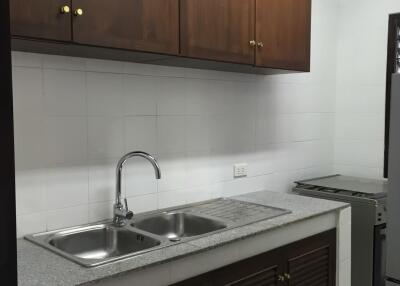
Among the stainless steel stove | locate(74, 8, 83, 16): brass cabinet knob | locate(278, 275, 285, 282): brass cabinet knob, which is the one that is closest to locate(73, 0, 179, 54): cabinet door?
locate(74, 8, 83, 16): brass cabinet knob

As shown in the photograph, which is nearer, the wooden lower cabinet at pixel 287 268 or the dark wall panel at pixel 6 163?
the dark wall panel at pixel 6 163

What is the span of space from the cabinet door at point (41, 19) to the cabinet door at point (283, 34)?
108cm

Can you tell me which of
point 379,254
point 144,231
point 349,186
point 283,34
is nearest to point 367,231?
point 379,254

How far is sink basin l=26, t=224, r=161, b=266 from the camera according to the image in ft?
6.13

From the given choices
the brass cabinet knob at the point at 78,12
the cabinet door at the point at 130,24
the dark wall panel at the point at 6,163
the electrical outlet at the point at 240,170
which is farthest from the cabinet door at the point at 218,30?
the dark wall panel at the point at 6,163

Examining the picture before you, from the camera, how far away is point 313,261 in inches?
90.0

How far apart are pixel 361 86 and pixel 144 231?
225 centimetres

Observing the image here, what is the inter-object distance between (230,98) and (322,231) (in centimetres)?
94

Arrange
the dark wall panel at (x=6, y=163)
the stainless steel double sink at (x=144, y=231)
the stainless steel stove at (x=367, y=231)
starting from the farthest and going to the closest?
the stainless steel stove at (x=367, y=231)
the stainless steel double sink at (x=144, y=231)
the dark wall panel at (x=6, y=163)

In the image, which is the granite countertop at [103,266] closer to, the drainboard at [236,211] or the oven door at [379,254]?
the drainboard at [236,211]

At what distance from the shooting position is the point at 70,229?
193 cm

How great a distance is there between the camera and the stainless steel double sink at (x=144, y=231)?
5.83ft

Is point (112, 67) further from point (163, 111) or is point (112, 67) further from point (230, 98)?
point (230, 98)

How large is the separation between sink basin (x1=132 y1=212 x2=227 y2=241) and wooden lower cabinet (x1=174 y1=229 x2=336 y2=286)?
29 cm
